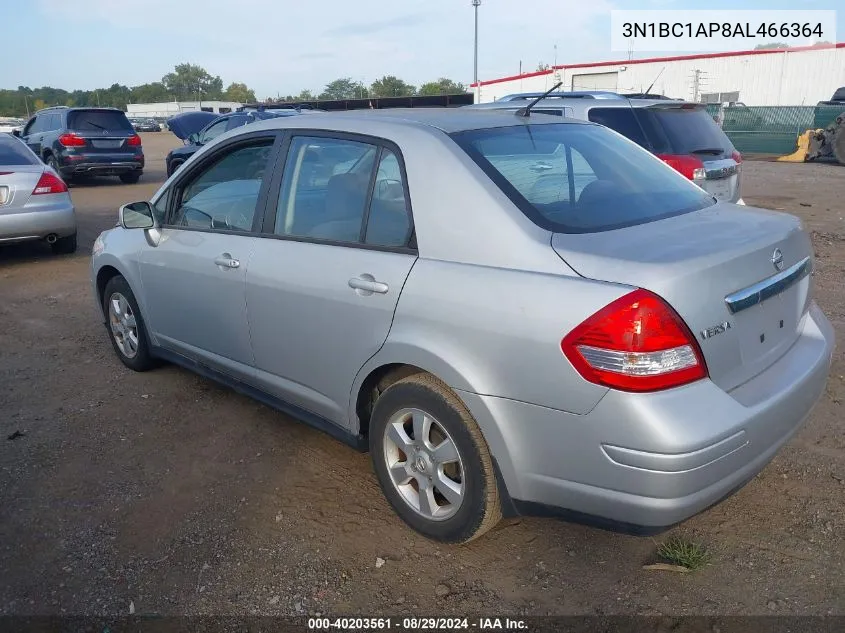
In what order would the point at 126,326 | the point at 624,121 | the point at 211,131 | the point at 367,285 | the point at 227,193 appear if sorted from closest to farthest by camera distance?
the point at 367,285
the point at 227,193
the point at 126,326
the point at 624,121
the point at 211,131

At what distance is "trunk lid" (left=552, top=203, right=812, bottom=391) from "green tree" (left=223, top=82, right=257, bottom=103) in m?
115

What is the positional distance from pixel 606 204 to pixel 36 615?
Result: 8.73 feet

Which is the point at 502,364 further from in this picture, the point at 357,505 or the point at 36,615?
the point at 36,615

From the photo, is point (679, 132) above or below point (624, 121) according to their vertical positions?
below

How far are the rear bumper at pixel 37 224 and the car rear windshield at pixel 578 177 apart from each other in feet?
22.1

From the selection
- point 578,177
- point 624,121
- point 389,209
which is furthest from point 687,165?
point 389,209

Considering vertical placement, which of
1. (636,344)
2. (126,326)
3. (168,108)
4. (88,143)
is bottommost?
(126,326)

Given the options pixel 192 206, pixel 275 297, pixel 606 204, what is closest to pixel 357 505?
pixel 275 297

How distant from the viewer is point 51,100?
112m

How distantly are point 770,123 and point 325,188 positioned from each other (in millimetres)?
25178

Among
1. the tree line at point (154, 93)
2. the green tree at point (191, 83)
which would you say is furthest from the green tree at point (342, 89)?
the green tree at point (191, 83)

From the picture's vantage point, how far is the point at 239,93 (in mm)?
115750

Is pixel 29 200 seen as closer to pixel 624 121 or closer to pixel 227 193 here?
pixel 227 193

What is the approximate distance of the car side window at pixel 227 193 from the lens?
3.71m
